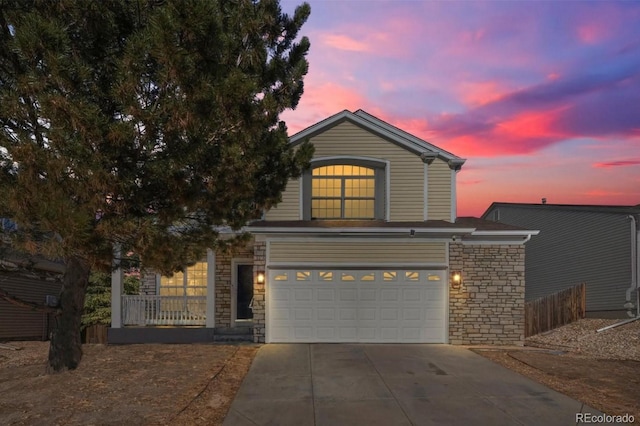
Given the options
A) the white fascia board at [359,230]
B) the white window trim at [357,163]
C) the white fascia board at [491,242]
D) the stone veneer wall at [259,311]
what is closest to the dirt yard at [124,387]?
the stone veneer wall at [259,311]

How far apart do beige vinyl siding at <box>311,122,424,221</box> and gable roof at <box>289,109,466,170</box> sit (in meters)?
0.14

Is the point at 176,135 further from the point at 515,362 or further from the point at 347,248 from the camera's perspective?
the point at 515,362

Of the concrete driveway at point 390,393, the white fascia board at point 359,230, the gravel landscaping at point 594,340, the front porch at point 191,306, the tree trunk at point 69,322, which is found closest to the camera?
the concrete driveway at point 390,393

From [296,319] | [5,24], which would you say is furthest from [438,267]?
[5,24]

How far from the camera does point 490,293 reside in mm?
14281

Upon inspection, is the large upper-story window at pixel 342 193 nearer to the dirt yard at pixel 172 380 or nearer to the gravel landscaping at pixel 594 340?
the dirt yard at pixel 172 380

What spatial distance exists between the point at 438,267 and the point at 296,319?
4201 millimetres

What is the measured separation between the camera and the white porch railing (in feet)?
48.3

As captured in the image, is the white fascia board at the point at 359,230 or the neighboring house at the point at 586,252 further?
the neighboring house at the point at 586,252

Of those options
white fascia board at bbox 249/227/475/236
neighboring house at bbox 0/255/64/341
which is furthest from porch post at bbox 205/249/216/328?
neighboring house at bbox 0/255/64/341

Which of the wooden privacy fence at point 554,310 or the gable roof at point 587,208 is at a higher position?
the gable roof at point 587,208

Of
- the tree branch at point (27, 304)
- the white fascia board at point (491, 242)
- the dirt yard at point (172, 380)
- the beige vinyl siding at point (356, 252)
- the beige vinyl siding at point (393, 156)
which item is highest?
the beige vinyl siding at point (393, 156)

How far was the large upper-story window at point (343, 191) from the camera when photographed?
49.5 feet

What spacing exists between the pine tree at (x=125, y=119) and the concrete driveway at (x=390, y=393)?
114 inches
